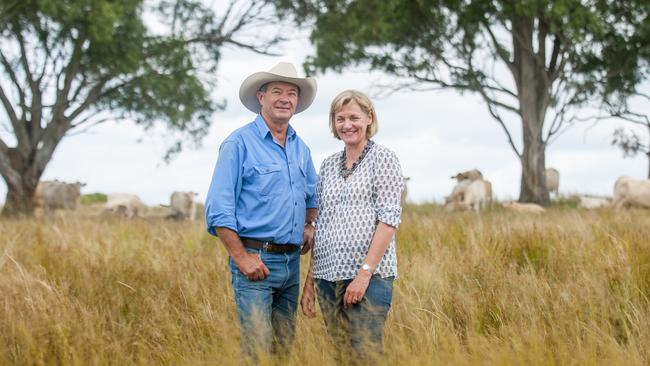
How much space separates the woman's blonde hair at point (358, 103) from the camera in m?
4.20

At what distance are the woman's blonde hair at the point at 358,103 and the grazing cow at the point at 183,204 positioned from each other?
747 inches

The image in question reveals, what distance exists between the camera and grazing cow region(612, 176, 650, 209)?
2053cm

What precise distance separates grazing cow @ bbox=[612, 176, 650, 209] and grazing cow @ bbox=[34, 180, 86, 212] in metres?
14.7

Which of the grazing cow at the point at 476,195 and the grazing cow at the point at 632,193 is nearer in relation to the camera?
the grazing cow at the point at 632,193

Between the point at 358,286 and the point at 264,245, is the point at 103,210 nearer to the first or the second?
A: the point at 264,245

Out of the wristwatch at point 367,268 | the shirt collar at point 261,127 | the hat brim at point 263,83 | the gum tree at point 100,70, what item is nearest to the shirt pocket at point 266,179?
the shirt collar at point 261,127

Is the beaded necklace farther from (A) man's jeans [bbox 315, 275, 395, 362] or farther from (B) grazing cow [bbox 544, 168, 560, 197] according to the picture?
(B) grazing cow [bbox 544, 168, 560, 197]

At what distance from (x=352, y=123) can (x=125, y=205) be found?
66.8ft

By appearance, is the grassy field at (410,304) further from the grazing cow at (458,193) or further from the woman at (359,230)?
the grazing cow at (458,193)

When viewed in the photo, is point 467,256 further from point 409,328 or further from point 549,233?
point 409,328

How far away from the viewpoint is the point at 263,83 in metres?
4.53

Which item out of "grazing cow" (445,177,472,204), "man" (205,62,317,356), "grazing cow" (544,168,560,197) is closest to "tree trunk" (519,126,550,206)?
"grazing cow" (445,177,472,204)

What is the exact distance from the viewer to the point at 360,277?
159 inches

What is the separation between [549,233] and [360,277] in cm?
551
